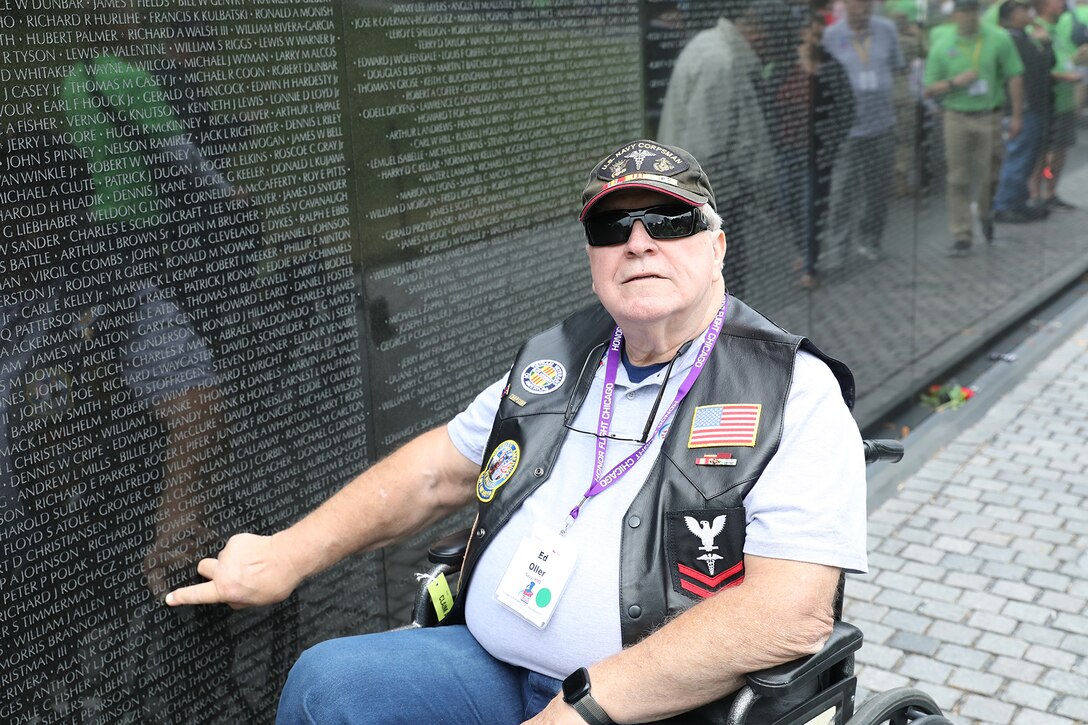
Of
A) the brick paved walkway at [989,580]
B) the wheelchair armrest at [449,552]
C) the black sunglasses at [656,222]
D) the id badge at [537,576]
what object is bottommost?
the brick paved walkway at [989,580]

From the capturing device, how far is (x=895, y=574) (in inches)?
189

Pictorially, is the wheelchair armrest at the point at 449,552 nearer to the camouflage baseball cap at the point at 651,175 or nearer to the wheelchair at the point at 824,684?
the wheelchair at the point at 824,684

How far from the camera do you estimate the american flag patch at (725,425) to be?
2.47 meters

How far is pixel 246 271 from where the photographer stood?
308 cm

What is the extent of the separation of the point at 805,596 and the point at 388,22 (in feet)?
6.54

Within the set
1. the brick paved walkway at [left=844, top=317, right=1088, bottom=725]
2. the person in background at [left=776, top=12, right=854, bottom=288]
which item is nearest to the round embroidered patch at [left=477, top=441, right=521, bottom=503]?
the brick paved walkway at [left=844, top=317, right=1088, bottom=725]

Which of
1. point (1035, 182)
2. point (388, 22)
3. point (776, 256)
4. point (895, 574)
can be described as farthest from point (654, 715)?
point (1035, 182)

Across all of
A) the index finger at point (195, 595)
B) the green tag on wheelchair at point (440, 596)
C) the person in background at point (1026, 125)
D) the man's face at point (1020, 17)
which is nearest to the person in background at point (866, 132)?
the person in background at point (1026, 125)

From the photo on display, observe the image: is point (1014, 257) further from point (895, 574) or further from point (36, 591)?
point (36, 591)

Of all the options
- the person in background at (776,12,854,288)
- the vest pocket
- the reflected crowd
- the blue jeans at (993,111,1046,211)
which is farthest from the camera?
the blue jeans at (993,111,1046,211)

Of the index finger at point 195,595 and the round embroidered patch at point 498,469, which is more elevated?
the round embroidered patch at point 498,469

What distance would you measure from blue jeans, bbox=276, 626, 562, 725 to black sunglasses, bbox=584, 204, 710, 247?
0.93m

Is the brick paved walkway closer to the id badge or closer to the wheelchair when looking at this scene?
the wheelchair

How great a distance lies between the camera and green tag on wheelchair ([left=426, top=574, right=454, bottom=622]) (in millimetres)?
2826
